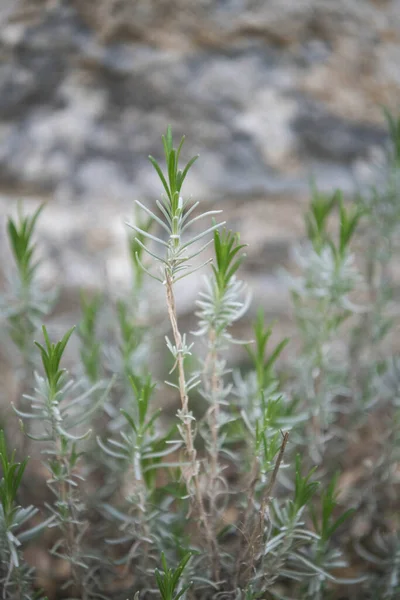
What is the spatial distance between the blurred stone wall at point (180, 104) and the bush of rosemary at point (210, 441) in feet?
0.42

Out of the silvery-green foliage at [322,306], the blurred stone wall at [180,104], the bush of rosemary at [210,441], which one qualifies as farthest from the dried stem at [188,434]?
the blurred stone wall at [180,104]

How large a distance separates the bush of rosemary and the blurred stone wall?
5.1 inches

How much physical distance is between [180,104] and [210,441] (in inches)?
27.5

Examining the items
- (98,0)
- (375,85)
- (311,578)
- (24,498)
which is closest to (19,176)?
(98,0)

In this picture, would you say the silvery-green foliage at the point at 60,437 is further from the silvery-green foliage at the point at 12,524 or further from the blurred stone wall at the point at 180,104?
the blurred stone wall at the point at 180,104

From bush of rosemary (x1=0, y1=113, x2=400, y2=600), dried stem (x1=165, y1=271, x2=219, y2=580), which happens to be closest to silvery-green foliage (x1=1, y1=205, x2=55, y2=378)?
bush of rosemary (x1=0, y1=113, x2=400, y2=600)

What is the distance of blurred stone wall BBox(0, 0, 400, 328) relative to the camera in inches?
39.9

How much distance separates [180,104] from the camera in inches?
41.9

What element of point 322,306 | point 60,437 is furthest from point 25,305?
point 322,306

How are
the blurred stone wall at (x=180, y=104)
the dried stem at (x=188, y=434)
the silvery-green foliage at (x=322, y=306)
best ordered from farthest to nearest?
1. the blurred stone wall at (x=180, y=104)
2. the silvery-green foliage at (x=322, y=306)
3. the dried stem at (x=188, y=434)

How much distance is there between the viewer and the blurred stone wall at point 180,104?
101cm

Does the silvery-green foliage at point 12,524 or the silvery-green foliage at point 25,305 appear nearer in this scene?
the silvery-green foliage at point 12,524

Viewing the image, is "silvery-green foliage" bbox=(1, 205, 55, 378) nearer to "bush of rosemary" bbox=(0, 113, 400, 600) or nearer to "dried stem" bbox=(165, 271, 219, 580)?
"bush of rosemary" bbox=(0, 113, 400, 600)

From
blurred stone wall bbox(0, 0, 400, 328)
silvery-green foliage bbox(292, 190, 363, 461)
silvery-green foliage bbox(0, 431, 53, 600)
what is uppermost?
blurred stone wall bbox(0, 0, 400, 328)
